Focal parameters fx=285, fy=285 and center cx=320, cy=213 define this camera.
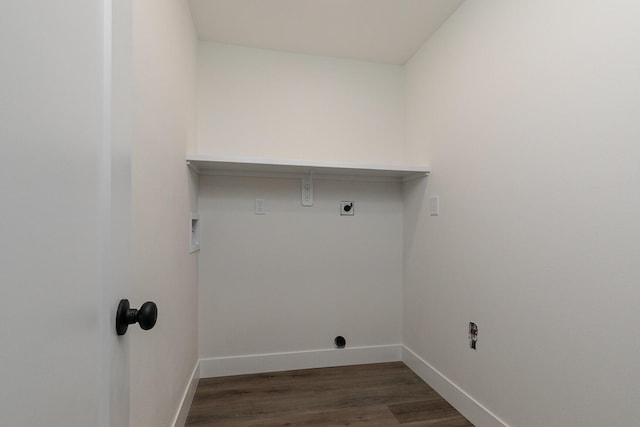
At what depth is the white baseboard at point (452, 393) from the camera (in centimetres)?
150

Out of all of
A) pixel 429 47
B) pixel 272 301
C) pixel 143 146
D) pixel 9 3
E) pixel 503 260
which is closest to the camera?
pixel 9 3

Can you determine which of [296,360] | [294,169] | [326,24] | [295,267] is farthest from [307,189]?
[296,360]

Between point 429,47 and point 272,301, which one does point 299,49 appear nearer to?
point 429,47

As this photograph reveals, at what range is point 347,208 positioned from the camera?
90.2 inches

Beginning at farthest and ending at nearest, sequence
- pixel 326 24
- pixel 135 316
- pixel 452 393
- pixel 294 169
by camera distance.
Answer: pixel 294 169 → pixel 326 24 → pixel 452 393 → pixel 135 316

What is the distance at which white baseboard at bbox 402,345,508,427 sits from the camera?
4.92 feet

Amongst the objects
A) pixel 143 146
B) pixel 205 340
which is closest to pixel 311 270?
pixel 205 340

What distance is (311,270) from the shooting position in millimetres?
2232

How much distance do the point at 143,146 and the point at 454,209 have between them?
1.65m

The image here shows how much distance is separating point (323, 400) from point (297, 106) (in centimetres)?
205

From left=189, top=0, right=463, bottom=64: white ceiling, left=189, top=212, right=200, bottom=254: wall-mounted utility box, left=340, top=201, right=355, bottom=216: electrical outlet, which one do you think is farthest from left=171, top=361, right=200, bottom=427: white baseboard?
left=189, top=0, right=463, bottom=64: white ceiling

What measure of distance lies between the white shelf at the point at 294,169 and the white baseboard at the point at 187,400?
1346 mm

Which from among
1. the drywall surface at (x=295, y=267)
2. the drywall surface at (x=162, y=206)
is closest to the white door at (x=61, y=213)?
the drywall surface at (x=162, y=206)

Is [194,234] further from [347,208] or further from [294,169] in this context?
[347,208]
